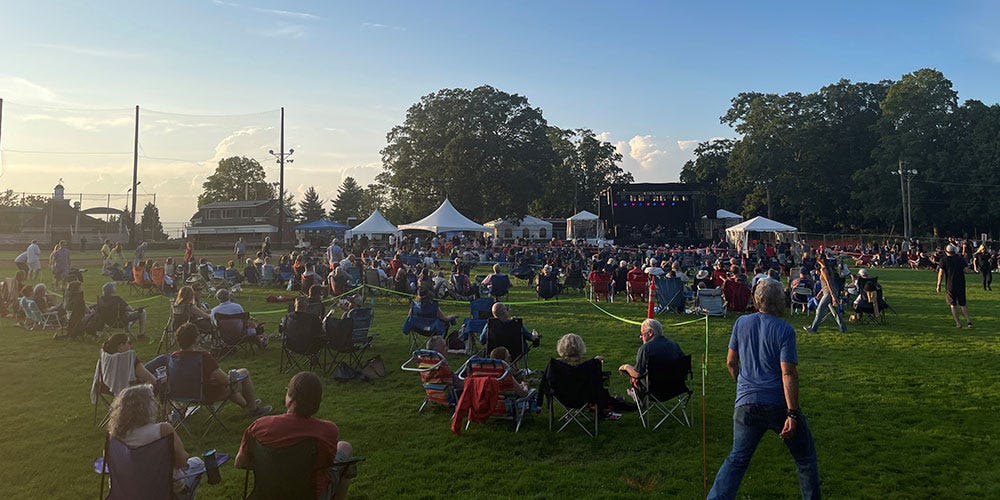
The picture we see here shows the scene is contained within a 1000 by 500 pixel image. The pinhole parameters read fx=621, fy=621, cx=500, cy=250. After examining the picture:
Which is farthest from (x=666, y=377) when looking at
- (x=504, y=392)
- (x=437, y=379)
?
(x=437, y=379)

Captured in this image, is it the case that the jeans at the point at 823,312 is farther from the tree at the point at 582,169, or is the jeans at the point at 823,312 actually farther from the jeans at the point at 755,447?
the tree at the point at 582,169

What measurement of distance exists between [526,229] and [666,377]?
47728 millimetres

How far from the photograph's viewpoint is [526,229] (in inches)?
2098

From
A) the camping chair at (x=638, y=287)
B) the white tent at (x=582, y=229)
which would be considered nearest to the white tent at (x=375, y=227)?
the camping chair at (x=638, y=287)

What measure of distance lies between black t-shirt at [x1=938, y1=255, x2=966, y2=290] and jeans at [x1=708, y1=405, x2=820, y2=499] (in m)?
9.38

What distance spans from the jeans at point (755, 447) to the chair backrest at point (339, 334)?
5.25m

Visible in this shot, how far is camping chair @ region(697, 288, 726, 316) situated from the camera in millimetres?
12344

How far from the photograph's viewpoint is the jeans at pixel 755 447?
11.5ft

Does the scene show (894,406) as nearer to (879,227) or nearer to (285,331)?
(285,331)

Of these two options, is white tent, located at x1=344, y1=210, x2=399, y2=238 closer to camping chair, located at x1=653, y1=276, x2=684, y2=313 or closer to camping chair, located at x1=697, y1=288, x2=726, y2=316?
→ camping chair, located at x1=653, y1=276, x2=684, y2=313

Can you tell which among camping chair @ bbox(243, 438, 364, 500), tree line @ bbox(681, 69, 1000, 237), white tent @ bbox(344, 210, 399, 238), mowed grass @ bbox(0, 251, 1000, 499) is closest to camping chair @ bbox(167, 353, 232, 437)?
mowed grass @ bbox(0, 251, 1000, 499)

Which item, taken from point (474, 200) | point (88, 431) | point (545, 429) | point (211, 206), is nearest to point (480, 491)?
point (545, 429)

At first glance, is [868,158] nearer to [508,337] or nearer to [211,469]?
[508,337]

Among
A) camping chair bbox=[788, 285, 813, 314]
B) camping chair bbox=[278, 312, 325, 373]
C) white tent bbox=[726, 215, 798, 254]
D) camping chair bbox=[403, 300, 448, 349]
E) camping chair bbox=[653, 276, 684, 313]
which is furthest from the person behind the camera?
white tent bbox=[726, 215, 798, 254]
